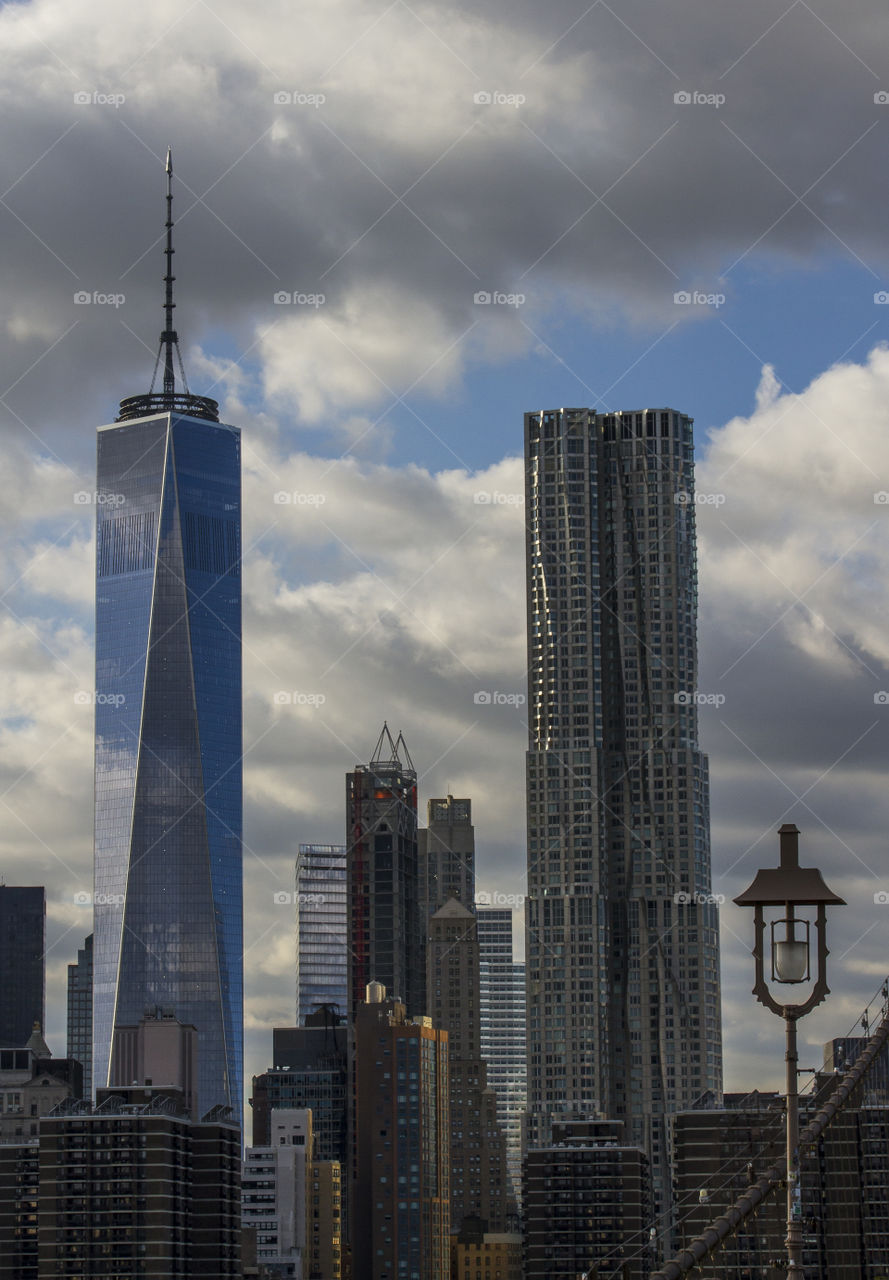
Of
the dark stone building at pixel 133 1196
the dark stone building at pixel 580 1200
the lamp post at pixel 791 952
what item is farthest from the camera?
the dark stone building at pixel 580 1200

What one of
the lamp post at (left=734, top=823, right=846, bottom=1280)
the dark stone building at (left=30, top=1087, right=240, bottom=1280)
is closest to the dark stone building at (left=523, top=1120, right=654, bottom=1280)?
the dark stone building at (left=30, top=1087, right=240, bottom=1280)

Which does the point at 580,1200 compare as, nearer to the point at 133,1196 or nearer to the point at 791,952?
the point at 133,1196

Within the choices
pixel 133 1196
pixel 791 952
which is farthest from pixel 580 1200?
pixel 791 952

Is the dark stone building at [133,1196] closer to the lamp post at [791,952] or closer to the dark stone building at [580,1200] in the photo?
the dark stone building at [580,1200]

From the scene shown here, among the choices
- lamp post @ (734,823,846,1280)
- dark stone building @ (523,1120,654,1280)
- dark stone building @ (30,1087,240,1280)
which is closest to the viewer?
lamp post @ (734,823,846,1280)

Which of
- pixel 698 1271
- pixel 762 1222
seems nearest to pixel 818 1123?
pixel 762 1222

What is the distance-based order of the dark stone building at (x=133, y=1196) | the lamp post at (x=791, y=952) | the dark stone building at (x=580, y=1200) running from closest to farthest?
the lamp post at (x=791, y=952) < the dark stone building at (x=133, y=1196) < the dark stone building at (x=580, y=1200)

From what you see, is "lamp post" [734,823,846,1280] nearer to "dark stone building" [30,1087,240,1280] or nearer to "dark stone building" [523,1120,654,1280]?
"dark stone building" [30,1087,240,1280]

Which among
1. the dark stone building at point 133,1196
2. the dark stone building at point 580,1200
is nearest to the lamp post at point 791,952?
the dark stone building at point 133,1196
